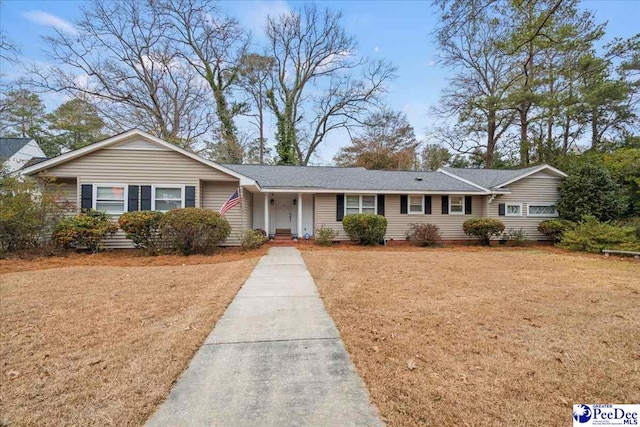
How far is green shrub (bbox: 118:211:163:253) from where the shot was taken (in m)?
9.89

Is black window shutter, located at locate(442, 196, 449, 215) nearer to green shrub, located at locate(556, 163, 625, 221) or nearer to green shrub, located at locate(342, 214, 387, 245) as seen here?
green shrub, located at locate(342, 214, 387, 245)

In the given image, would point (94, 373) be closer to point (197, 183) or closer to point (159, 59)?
point (197, 183)

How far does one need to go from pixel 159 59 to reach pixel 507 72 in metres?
28.3

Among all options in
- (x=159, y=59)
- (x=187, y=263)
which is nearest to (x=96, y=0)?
(x=159, y=59)

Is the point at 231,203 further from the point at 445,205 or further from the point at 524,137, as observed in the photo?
the point at 524,137

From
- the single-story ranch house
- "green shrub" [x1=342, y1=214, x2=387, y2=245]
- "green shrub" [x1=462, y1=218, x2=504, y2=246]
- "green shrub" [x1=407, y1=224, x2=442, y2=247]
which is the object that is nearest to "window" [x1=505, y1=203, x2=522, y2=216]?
the single-story ranch house

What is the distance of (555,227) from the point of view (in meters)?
14.3

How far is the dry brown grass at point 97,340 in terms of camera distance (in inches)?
88.2

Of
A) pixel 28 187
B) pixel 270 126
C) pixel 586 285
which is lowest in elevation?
pixel 586 285

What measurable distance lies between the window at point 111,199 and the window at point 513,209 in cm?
1771

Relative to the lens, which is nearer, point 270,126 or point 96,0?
point 96,0

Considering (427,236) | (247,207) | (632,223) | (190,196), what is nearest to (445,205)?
(427,236)

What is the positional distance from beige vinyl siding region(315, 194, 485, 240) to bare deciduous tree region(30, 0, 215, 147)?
52.1 feet

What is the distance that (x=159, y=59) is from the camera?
75.7 feet
